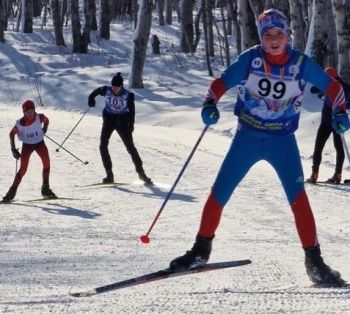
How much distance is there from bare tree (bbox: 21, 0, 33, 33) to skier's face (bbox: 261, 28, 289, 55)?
97.7 feet

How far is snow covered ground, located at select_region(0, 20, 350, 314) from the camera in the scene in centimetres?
517

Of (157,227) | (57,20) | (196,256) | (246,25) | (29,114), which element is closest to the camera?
(196,256)

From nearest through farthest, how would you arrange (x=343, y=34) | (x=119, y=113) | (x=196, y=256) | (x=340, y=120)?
(x=340, y=120), (x=196, y=256), (x=119, y=113), (x=343, y=34)

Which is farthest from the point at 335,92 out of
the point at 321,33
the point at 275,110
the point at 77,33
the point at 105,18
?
the point at 105,18

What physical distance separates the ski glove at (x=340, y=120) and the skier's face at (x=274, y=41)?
0.58 m

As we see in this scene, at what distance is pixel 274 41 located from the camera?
562 cm

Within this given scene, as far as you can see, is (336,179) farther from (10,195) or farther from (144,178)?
(10,195)

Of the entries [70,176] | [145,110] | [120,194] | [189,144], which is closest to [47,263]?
[120,194]

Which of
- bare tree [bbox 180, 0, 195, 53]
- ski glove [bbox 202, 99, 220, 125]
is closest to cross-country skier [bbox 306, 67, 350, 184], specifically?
ski glove [bbox 202, 99, 220, 125]

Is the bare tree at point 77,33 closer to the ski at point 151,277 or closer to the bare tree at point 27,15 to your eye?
the bare tree at point 27,15

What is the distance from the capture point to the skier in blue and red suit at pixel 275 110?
5.66 metres

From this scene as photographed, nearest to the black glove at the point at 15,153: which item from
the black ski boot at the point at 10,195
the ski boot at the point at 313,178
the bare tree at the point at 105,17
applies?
the black ski boot at the point at 10,195

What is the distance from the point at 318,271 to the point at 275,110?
105 cm

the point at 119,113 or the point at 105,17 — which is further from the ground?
the point at 105,17
